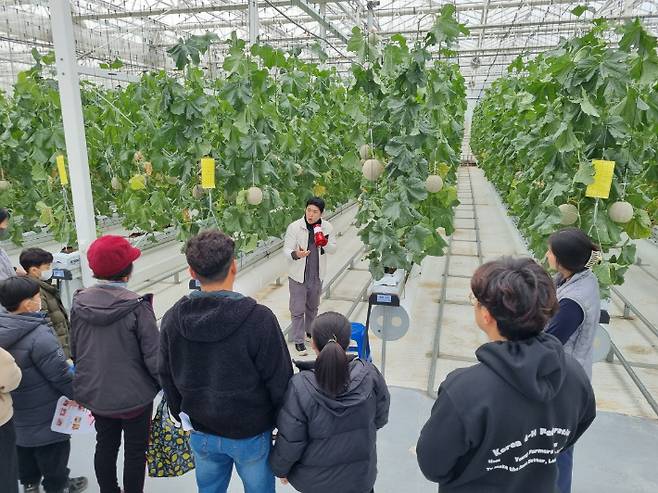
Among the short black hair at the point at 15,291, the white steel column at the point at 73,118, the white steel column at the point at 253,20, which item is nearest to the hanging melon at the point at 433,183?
the white steel column at the point at 253,20

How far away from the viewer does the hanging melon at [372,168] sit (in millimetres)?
3617

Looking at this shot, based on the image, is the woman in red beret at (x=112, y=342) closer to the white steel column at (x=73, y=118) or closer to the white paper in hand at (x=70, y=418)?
the white paper in hand at (x=70, y=418)

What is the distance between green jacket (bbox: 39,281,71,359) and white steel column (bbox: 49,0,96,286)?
2.20ft

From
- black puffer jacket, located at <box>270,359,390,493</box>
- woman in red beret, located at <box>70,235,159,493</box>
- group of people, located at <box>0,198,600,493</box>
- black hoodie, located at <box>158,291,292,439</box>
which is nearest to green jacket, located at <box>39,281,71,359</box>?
group of people, located at <box>0,198,600,493</box>

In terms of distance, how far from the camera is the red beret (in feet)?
6.48

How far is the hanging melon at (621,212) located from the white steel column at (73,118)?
3485 millimetres

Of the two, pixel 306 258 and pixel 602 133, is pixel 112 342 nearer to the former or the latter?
pixel 306 258

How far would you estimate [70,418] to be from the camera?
2.19 meters

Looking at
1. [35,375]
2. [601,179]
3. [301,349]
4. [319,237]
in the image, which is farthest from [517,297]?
[301,349]

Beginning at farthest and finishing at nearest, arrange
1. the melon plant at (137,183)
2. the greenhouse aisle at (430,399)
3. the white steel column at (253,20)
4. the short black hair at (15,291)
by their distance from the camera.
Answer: the melon plant at (137,183) < the white steel column at (253,20) < the greenhouse aisle at (430,399) < the short black hair at (15,291)

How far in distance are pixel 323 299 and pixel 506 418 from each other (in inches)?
181

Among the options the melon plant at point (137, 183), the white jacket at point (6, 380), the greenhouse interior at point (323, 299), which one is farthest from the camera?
the melon plant at point (137, 183)

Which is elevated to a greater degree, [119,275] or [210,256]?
[210,256]

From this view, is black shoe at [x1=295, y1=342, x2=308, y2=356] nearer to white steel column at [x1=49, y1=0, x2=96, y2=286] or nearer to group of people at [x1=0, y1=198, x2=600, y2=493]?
white steel column at [x1=49, y1=0, x2=96, y2=286]
